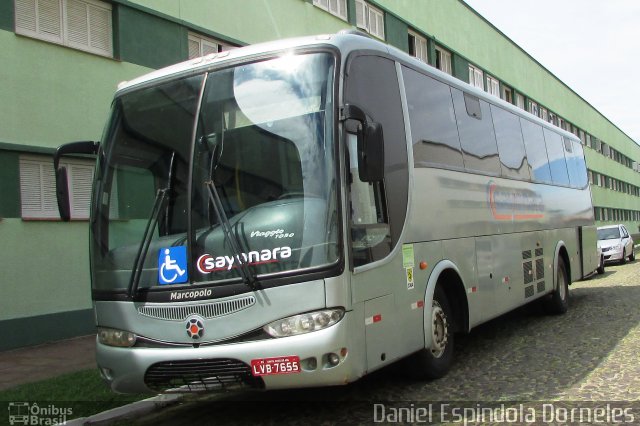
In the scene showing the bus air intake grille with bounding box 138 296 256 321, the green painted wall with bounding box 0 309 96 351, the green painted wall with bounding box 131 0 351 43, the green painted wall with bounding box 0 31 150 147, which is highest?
the green painted wall with bounding box 131 0 351 43

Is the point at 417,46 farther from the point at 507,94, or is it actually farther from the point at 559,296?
the point at 559,296

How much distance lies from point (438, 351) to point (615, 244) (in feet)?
60.5

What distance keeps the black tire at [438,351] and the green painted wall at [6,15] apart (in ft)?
25.8

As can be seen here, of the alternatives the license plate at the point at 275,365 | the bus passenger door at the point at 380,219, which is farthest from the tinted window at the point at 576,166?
the license plate at the point at 275,365

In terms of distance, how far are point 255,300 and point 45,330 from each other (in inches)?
267

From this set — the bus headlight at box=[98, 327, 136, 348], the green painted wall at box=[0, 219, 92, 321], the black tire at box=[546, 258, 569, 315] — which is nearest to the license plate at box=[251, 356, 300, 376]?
the bus headlight at box=[98, 327, 136, 348]

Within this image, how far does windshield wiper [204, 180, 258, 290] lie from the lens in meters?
4.72

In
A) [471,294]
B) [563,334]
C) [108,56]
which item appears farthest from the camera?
[108,56]

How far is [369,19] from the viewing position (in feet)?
68.2

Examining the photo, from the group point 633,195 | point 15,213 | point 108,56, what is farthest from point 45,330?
point 633,195

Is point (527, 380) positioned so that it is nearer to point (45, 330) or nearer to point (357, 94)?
point (357, 94)

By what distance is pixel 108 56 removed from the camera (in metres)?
11.7

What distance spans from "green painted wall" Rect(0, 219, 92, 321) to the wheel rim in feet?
22.0

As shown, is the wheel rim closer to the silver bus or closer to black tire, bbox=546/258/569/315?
the silver bus
